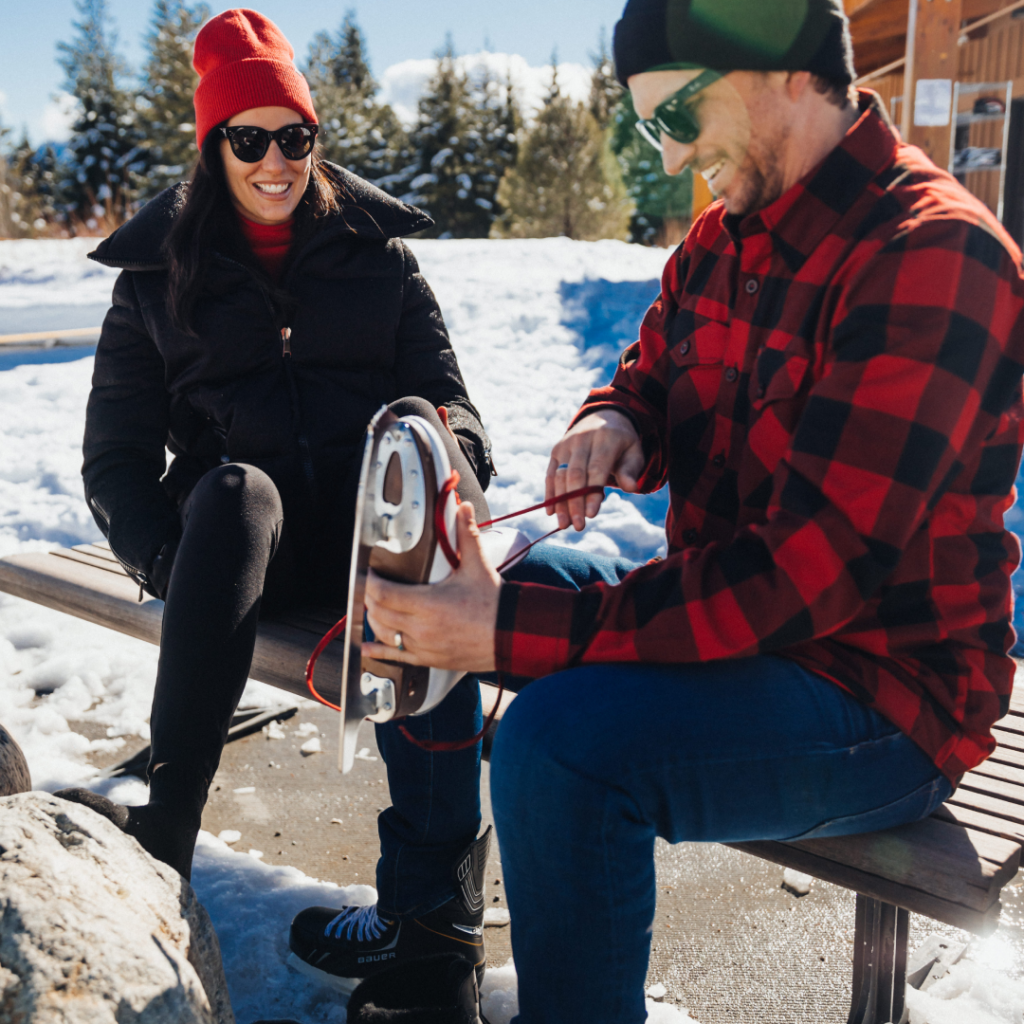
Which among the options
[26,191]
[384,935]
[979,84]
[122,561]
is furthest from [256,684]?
[26,191]

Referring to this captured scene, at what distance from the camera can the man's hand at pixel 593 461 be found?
1.83 meters

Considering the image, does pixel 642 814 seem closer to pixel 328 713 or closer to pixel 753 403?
pixel 753 403

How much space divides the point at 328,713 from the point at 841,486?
2644 millimetres

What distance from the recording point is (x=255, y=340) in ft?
8.34

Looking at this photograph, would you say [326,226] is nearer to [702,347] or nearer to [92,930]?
[702,347]

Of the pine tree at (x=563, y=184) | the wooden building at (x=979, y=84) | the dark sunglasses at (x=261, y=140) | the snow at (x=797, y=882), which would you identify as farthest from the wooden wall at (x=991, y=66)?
the pine tree at (x=563, y=184)

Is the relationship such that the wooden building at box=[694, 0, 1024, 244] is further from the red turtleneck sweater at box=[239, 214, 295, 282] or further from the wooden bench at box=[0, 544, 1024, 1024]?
the wooden bench at box=[0, 544, 1024, 1024]

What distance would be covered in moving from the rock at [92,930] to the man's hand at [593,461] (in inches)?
35.7

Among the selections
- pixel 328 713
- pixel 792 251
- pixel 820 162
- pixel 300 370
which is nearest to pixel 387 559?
pixel 792 251

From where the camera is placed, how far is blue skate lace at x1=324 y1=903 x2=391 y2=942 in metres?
2.05

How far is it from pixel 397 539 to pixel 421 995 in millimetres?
944

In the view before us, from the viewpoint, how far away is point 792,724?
1363mm

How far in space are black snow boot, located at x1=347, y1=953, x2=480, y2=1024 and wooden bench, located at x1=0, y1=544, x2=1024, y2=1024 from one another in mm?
489

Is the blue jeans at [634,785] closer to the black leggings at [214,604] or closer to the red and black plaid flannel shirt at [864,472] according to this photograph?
the red and black plaid flannel shirt at [864,472]
